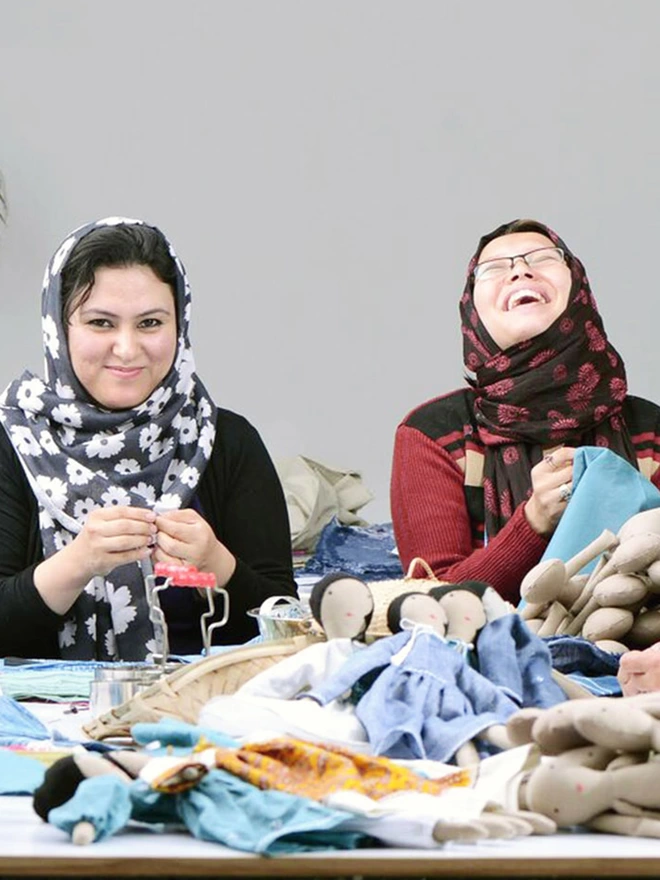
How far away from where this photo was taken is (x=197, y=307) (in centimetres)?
552

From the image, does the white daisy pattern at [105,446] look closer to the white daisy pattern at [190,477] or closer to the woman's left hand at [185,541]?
the white daisy pattern at [190,477]

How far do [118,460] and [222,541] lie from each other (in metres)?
0.21

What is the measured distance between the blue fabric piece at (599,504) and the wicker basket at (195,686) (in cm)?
86

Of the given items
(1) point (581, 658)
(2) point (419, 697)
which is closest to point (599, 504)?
(1) point (581, 658)

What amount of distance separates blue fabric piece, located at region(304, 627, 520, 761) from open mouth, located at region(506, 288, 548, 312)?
1561 mm

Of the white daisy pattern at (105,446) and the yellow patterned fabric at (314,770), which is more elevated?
the white daisy pattern at (105,446)

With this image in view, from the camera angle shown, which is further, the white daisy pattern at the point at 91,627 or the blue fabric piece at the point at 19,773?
the white daisy pattern at the point at 91,627

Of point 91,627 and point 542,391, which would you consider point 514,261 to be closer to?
point 542,391

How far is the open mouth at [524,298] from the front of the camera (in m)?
2.87

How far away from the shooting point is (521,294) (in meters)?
2.89

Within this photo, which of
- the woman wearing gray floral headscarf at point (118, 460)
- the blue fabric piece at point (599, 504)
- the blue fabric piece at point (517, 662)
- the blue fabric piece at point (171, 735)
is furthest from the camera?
the woman wearing gray floral headscarf at point (118, 460)

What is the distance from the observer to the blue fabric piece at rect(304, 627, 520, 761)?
1273 millimetres

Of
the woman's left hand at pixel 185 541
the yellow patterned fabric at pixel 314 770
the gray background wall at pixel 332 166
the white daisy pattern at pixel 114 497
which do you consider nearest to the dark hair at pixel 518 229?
the white daisy pattern at pixel 114 497

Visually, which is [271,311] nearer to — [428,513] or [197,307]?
[197,307]
